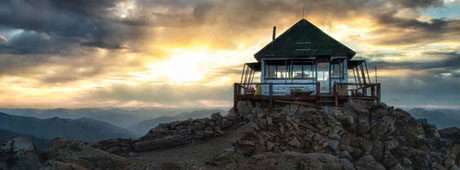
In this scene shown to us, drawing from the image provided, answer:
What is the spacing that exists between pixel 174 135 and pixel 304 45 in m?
14.3

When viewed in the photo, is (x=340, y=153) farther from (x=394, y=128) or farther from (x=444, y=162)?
(x=444, y=162)

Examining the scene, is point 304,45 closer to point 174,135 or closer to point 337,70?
point 337,70

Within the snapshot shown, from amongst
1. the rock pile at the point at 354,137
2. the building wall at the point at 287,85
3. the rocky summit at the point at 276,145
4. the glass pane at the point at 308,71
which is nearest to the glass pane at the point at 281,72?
the building wall at the point at 287,85

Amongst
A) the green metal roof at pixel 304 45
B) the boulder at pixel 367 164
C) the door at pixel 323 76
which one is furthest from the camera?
the door at pixel 323 76

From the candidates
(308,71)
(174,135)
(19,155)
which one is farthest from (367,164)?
(19,155)

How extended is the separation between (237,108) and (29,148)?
15.9 m

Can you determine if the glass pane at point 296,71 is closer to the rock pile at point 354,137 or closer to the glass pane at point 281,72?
the glass pane at point 281,72

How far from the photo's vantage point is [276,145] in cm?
2792

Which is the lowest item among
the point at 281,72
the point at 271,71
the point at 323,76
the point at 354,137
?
the point at 354,137

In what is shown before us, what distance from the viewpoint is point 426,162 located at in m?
29.6

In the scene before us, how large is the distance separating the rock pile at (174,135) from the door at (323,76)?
8.28m

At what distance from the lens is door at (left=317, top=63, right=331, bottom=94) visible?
37.3m

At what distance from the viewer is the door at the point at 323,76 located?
3732 cm

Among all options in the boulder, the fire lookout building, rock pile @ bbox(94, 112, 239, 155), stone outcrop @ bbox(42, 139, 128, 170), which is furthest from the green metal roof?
stone outcrop @ bbox(42, 139, 128, 170)
